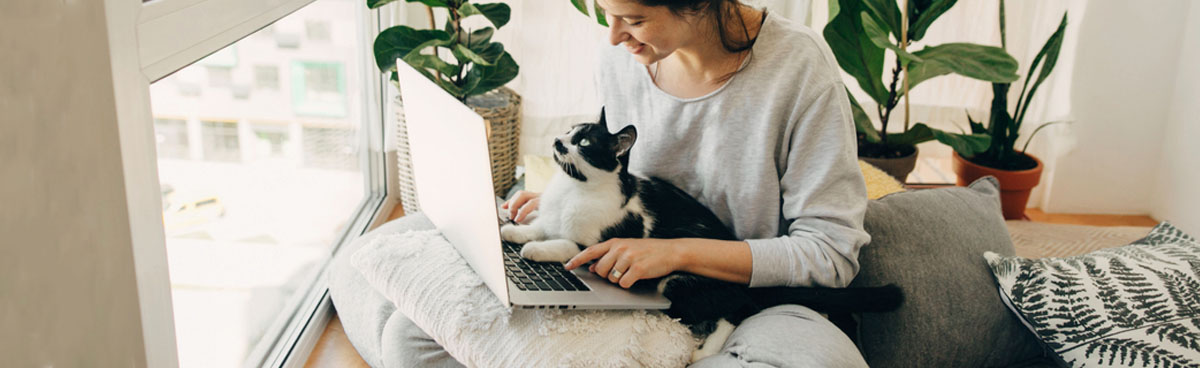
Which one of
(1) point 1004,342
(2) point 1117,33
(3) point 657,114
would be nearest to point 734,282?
(3) point 657,114

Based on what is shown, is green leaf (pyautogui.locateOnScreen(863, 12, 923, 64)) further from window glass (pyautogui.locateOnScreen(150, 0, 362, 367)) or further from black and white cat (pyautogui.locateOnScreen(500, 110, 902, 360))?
window glass (pyautogui.locateOnScreen(150, 0, 362, 367))

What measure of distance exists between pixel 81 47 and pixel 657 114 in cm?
80

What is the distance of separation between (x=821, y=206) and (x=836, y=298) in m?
0.13

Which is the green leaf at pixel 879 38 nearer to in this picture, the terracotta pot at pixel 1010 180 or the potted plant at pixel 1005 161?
the potted plant at pixel 1005 161

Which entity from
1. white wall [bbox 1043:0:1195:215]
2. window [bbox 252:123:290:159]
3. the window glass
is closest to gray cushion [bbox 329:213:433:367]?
the window glass

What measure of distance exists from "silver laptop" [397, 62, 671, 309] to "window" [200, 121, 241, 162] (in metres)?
0.29

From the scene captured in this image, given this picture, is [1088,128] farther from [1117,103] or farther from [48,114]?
[48,114]

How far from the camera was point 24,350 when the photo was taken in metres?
0.55

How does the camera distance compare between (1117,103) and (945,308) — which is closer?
(945,308)

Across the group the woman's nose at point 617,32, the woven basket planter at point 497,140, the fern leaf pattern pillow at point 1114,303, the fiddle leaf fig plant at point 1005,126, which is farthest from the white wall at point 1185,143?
the woman's nose at point 617,32

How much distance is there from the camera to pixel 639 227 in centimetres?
113

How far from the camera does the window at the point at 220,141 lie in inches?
46.4

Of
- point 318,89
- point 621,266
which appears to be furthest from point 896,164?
point 318,89

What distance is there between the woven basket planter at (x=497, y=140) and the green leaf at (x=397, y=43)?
0.64ft
